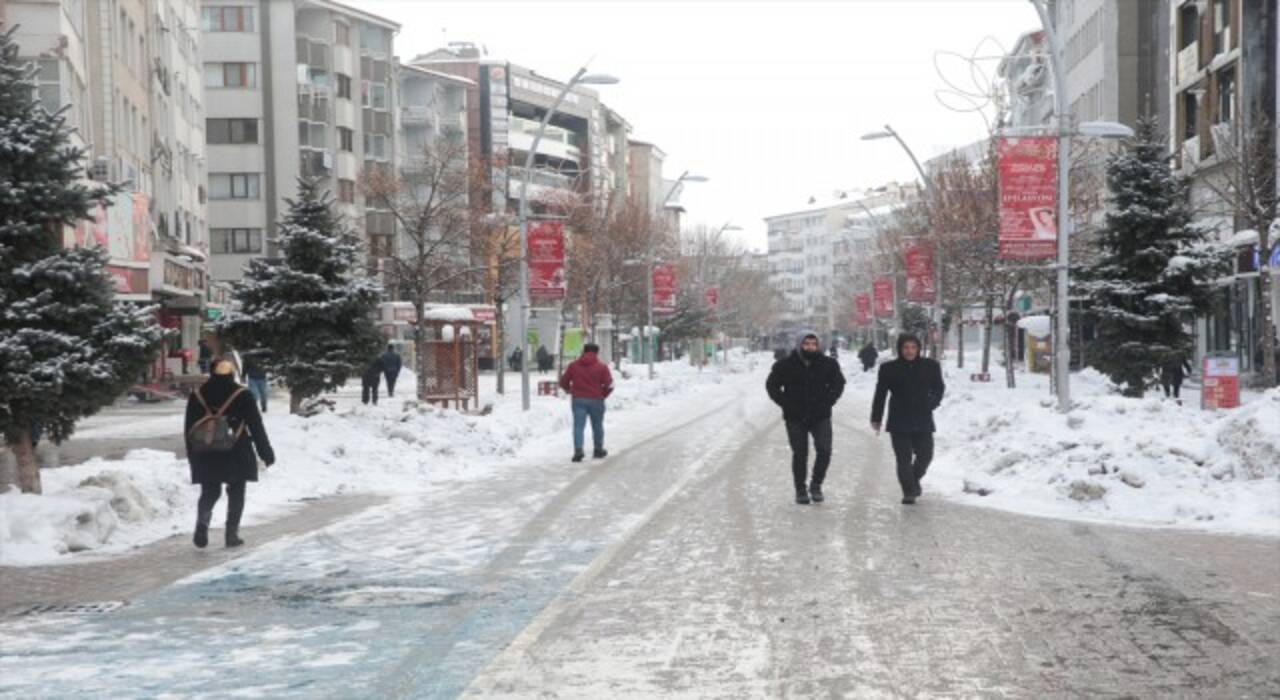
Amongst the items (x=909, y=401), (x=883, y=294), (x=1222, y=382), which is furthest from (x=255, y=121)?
(x=909, y=401)

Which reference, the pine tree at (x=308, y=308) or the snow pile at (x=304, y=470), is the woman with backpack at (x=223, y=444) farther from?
the pine tree at (x=308, y=308)

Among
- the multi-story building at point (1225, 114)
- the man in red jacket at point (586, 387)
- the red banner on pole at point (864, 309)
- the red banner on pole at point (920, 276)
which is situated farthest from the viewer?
the red banner on pole at point (864, 309)

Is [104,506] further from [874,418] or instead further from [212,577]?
[874,418]

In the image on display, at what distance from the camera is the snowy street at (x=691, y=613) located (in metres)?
6.29

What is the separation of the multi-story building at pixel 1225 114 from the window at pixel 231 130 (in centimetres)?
4290

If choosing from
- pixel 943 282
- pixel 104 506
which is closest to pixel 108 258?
pixel 104 506

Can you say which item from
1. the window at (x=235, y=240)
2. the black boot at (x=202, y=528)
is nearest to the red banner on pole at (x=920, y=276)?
the black boot at (x=202, y=528)

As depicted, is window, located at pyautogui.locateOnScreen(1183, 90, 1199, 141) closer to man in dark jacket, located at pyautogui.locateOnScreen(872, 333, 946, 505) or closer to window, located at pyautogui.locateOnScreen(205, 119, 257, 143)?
man in dark jacket, located at pyautogui.locateOnScreen(872, 333, 946, 505)

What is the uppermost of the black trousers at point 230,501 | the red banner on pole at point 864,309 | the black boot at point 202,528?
the red banner on pole at point 864,309

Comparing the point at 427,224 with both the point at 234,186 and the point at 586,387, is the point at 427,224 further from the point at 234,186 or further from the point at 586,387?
the point at 234,186

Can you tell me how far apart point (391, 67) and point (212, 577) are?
72619mm

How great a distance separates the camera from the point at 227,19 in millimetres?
71125

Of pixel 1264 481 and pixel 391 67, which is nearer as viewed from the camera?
pixel 1264 481

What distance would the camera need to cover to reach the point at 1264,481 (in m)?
13.2
